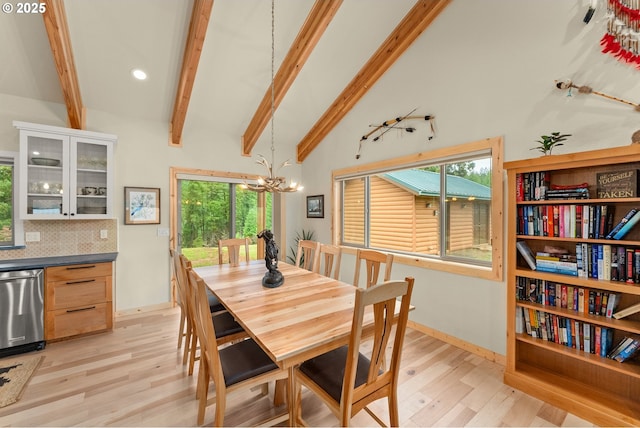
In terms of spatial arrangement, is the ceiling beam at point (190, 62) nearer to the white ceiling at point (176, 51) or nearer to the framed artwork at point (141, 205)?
the white ceiling at point (176, 51)

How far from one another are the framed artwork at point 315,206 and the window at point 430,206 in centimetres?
38

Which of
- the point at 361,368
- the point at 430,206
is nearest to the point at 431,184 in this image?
the point at 430,206

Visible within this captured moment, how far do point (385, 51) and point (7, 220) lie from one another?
16.5 feet

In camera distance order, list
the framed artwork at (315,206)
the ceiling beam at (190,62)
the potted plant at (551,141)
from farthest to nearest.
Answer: the framed artwork at (315,206), the ceiling beam at (190,62), the potted plant at (551,141)

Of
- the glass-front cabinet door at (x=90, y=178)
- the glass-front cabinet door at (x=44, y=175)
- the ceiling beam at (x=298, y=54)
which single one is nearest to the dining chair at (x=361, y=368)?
the ceiling beam at (x=298, y=54)

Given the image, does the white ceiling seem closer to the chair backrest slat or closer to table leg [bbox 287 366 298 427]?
the chair backrest slat

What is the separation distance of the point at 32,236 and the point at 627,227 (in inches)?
221

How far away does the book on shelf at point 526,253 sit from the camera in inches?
87.3

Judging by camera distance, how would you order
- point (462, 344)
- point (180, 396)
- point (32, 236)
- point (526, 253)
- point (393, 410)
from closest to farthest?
1. point (393, 410)
2. point (180, 396)
3. point (526, 253)
4. point (462, 344)
5. point (32, 236)

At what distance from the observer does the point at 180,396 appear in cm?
212

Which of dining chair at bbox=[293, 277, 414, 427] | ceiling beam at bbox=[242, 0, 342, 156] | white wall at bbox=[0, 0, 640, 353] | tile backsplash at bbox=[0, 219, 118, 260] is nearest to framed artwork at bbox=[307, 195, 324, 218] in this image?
white wall at bbox=[0, 0, 640, 353]

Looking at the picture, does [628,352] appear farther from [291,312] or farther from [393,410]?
[291,312]

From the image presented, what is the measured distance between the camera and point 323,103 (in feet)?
14.3

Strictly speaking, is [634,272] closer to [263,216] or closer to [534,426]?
[534,426]
